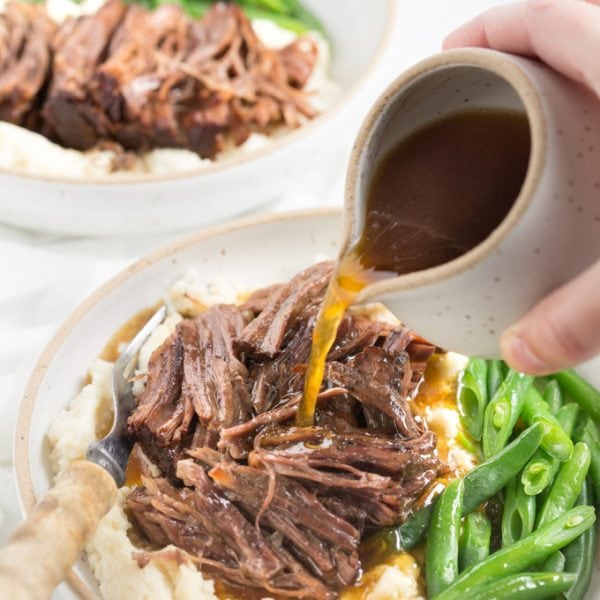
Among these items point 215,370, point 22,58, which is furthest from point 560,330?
point 22,58

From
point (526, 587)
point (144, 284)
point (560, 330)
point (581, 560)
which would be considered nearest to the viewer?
point (560, 330)

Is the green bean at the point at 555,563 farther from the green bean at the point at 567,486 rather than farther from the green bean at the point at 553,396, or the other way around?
the green bean at the point at 553,396

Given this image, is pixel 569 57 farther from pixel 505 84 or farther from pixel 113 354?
pixel 113 354

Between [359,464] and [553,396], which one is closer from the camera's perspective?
[359,464]

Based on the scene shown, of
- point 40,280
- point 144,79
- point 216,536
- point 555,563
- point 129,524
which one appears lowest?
point 40,280

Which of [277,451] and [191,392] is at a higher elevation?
[277,451]

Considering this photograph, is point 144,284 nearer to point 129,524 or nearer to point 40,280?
point 40,280
